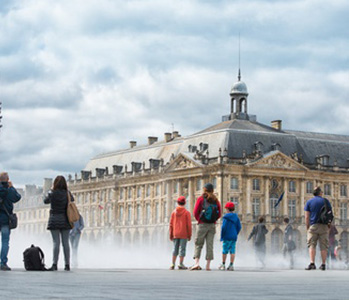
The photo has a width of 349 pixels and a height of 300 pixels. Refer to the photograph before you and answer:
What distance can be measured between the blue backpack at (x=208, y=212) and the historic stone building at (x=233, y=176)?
6361 centimetres

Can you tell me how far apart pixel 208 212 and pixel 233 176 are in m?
65.5

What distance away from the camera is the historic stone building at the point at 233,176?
284 ft

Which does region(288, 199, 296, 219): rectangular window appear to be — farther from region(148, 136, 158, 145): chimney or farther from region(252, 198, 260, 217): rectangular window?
region(148, 136, 158, 145): chimney

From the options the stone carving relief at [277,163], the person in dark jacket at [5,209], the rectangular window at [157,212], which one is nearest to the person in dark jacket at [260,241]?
the person in dark jacket at [5,209]

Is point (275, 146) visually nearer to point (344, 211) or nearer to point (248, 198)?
point (248, 198)

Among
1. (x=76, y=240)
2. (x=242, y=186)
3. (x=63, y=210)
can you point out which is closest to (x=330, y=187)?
(x=242, y=186)

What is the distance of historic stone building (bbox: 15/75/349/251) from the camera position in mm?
86688

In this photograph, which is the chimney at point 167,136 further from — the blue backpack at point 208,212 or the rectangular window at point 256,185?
the blue backpack at point 208,212

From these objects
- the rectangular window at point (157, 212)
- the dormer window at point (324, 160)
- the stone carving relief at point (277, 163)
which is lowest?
the rectangular window at point (157, 212)

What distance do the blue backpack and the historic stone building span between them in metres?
63.6

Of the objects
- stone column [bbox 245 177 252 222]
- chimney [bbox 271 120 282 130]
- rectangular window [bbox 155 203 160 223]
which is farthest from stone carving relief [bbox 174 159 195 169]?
chimney [bbox 271 120 282 130]

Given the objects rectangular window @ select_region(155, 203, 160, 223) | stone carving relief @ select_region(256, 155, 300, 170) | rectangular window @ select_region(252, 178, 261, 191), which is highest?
stone carving relief @ select_region(256, 155, 300, 170)

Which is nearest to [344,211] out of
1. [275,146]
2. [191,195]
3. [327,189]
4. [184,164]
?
[327,189]

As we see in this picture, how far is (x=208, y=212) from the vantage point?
831 inches
